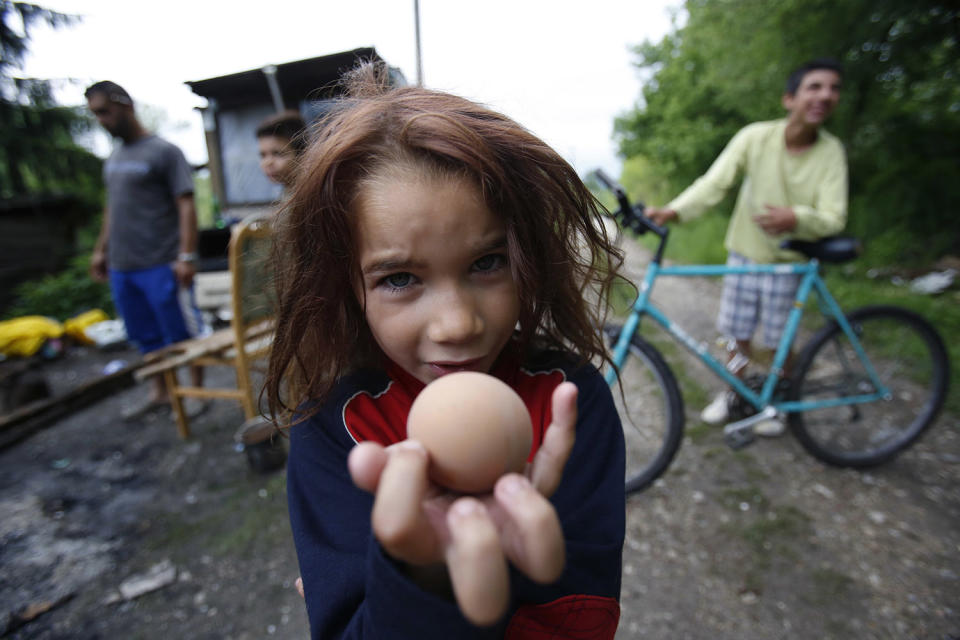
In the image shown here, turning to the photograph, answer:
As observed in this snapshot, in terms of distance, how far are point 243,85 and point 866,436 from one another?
31.5ft

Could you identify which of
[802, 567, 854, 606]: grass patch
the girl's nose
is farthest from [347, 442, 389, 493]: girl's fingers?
[802, 567, 854, 606]: grass patch

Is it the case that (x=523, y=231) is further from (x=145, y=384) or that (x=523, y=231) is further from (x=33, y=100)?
(x=33, y=100)

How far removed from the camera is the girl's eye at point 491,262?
2.88 feet

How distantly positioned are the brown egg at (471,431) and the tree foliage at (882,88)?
18.6ft

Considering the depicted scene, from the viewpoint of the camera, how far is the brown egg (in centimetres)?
61

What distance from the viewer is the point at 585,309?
3.90 feet

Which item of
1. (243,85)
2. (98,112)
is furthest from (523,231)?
(243,85)

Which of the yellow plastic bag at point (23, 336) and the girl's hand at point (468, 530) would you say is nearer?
the girl's hand at point (468, 530)

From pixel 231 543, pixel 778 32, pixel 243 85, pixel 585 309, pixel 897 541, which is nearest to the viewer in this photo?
pixel 585 309

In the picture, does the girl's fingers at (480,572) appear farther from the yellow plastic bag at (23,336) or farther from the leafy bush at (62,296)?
the leafy bush at (62,296)

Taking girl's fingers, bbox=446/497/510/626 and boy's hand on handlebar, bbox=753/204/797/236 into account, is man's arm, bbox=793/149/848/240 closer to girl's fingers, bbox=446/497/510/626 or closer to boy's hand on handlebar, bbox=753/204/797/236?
boy's hand on handlebar, bbox=753/204/797/236

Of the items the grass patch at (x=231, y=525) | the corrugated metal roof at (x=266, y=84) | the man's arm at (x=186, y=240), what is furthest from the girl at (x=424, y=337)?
the corrugated metal roof at (x=266, y=84)

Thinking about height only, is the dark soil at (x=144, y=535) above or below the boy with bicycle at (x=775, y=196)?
below

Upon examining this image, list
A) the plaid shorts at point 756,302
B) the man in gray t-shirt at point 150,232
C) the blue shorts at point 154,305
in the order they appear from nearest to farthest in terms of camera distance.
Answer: the plaid shorts at point 756,302
the man in gray t-shirt at point 150,232
the blue shorts at point 154,305
